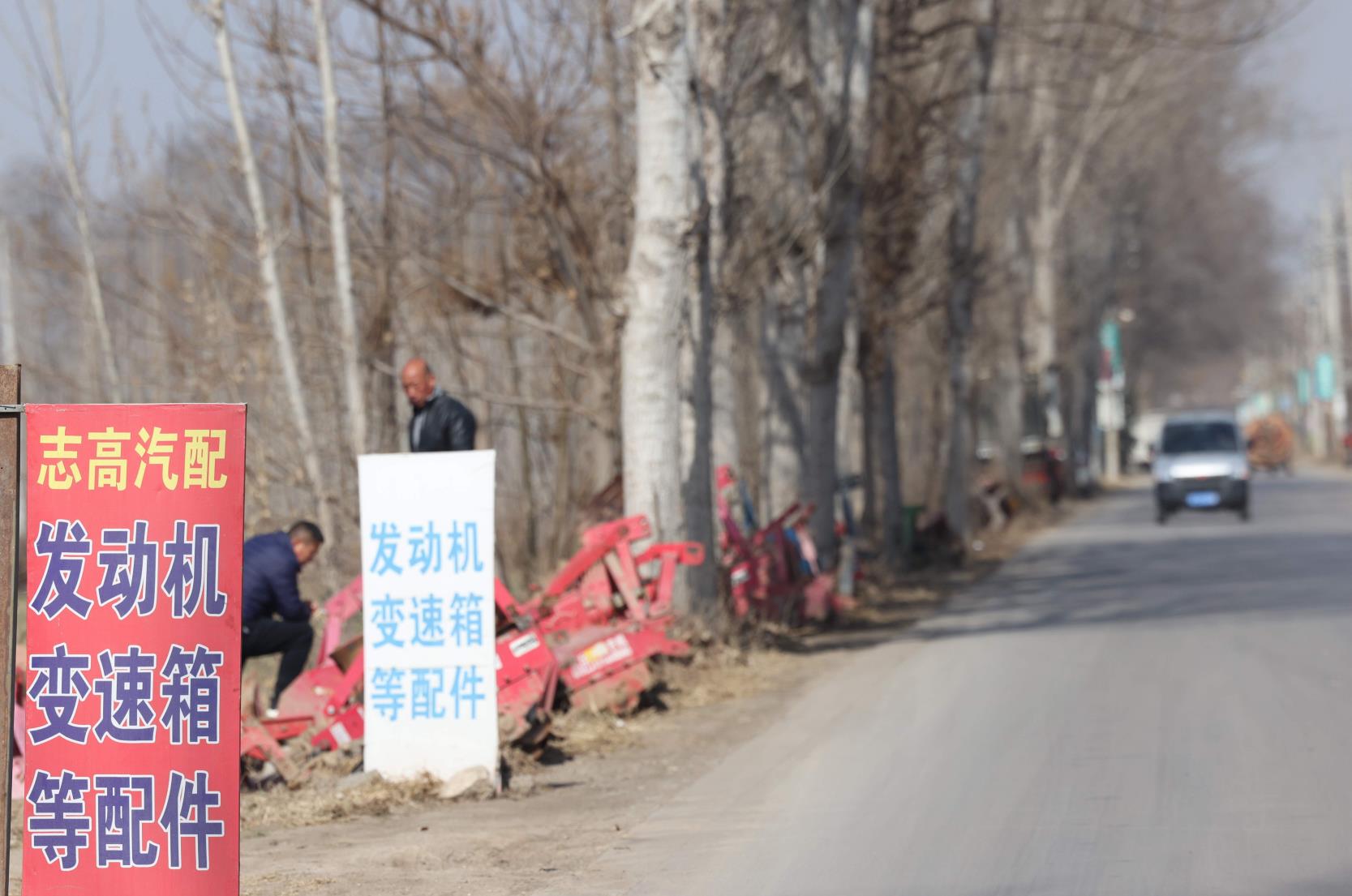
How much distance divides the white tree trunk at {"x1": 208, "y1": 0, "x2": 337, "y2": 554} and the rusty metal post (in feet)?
33.0

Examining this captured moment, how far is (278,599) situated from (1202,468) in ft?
88.8

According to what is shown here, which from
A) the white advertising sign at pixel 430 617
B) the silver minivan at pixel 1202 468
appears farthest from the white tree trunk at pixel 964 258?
the white advertising sign at pixel 430 617

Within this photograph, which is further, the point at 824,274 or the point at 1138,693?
the point at 824,274

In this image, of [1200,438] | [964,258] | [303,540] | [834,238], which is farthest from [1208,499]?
[303,540]

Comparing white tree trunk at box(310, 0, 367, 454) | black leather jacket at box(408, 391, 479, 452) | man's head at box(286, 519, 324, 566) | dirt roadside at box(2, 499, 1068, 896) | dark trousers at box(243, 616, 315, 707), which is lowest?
dirt roadside at box(2, 499, 1068, 896)

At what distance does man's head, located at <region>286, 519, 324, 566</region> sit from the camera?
11789 mm

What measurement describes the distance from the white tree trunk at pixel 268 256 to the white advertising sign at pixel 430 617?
687cm

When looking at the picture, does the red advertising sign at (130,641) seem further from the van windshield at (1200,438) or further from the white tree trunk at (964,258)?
the van windshield at (1200,438)

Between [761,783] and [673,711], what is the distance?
3.14 m

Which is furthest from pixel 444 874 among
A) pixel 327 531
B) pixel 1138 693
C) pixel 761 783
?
pixel 327 531

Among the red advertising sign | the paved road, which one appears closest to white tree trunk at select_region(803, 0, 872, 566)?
the paved road

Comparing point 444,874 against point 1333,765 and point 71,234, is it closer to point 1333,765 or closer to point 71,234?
point 1333,765

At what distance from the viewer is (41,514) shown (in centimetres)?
587

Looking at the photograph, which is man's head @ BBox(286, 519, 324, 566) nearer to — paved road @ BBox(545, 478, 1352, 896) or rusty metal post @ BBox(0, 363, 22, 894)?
paved road @ BBox(545, 478, 1352, 896)
